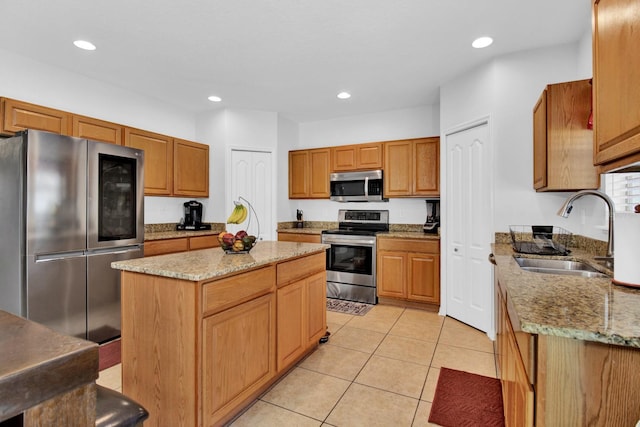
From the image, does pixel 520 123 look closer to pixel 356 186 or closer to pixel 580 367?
pixel 356 186

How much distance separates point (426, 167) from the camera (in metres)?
4.07

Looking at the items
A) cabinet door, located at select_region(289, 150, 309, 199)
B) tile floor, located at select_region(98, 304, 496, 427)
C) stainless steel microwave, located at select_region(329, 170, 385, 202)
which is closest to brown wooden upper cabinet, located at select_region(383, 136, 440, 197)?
stainless steel microwave, located at select_region(329, 170, 385, 202)

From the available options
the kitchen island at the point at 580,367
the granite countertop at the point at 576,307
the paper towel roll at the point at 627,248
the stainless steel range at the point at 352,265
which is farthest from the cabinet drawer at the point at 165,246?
the paper towel roll at the point at 627,248

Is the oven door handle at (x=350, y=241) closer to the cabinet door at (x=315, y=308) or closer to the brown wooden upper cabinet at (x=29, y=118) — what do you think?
the cabinet door at (x=315, y=308)

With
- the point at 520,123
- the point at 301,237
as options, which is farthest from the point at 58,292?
the point at 520,123

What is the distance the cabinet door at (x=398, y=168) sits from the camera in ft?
13.8

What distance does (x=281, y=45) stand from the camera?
9.12ft

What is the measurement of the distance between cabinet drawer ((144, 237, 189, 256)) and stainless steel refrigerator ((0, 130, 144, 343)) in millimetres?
262

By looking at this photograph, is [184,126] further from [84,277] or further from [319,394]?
[319,394]

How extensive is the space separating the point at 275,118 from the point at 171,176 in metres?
1.66

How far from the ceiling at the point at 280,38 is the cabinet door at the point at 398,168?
0.73 meters

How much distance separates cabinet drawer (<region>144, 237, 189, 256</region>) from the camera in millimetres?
3395

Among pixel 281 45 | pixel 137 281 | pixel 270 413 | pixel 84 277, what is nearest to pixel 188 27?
pixel 281 45

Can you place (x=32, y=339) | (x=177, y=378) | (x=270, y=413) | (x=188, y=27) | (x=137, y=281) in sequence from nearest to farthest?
(x=32, y=339), (x=177, y=378), (x=137, y=281), (x=270, y=413), (x=188, y=27)
